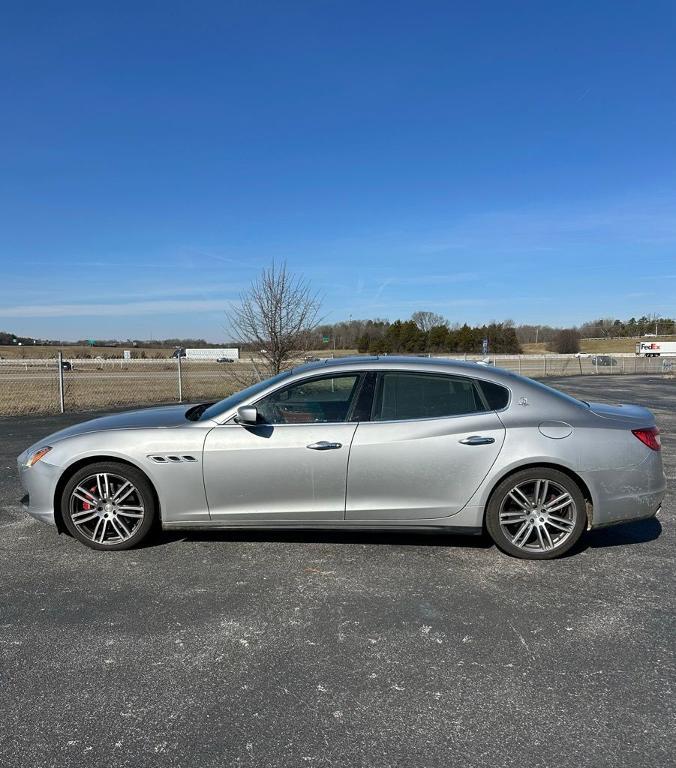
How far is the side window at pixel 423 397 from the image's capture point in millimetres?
4273

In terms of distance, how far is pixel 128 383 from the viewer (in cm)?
2880

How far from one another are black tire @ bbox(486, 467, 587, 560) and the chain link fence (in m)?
1.85

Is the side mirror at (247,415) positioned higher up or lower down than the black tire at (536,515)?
higher up

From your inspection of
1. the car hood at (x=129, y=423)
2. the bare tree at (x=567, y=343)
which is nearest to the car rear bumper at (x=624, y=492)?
the car hood at (x=129, y=423)

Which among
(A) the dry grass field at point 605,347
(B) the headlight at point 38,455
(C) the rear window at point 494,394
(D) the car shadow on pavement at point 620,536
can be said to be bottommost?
(D) the car shadow on pavement at point 620,536

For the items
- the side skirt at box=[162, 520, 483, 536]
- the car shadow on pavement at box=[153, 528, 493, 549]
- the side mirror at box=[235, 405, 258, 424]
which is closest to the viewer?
the side mirror at box=[235, 405, 258, 424]

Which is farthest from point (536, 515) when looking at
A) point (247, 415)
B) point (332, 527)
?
point (247, 415)

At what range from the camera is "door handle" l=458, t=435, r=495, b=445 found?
4125mm

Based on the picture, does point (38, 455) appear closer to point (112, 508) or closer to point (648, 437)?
point (112, 508)

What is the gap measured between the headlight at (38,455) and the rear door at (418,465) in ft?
7.78

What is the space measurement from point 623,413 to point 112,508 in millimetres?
4071

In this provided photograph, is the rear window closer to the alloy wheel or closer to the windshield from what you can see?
the windshield

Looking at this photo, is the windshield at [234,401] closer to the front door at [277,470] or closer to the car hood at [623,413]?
the front door at [277,470]

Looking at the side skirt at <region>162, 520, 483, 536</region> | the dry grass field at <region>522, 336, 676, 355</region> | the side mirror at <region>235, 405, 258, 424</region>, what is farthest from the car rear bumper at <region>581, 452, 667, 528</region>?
the dry grass field at <region>522, 336, 676, 355</region>
